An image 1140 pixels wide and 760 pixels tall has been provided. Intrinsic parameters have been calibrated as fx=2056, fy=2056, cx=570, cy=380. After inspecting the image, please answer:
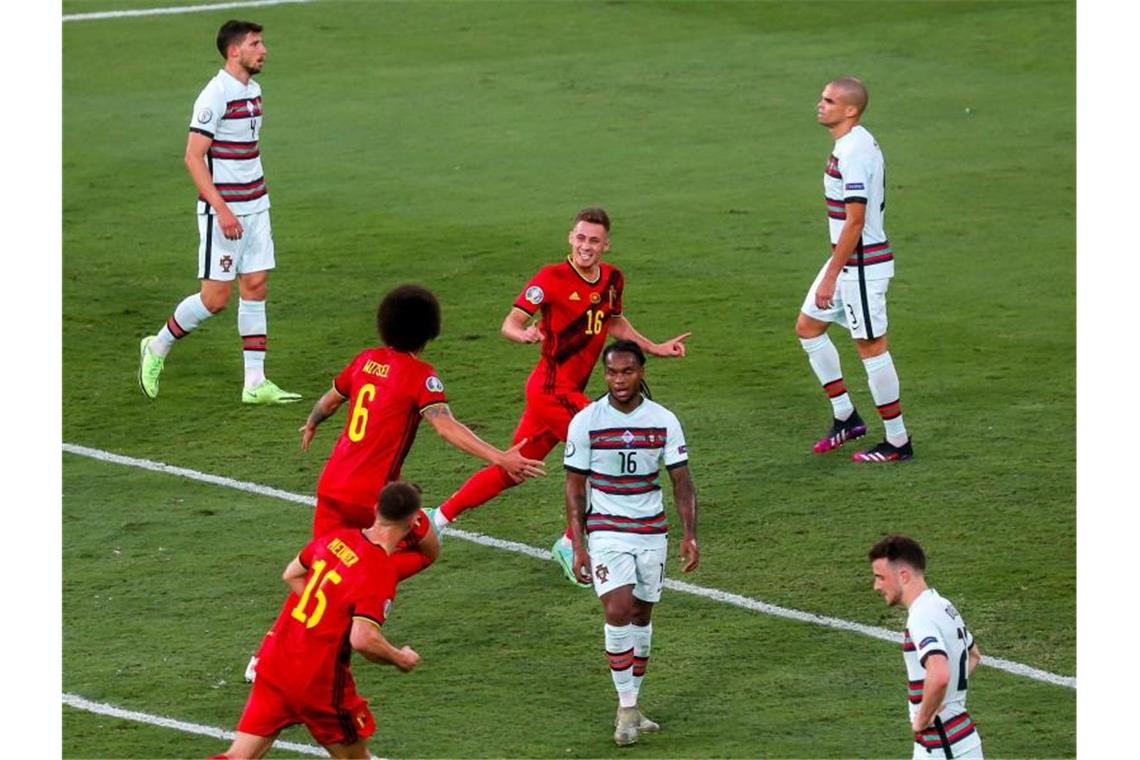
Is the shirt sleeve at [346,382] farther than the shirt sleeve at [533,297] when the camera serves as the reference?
No

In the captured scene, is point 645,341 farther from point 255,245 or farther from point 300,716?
point 255,245

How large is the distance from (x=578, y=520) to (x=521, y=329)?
179 centimetres

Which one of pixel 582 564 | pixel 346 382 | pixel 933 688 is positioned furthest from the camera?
pixel 346 382

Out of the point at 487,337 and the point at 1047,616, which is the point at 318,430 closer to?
the point at 487,337

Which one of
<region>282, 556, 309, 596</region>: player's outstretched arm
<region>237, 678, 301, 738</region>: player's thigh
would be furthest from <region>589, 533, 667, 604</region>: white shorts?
<region>237, 678, 301, 738</region>: player's thigh

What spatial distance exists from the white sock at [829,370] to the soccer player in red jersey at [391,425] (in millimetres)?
3844

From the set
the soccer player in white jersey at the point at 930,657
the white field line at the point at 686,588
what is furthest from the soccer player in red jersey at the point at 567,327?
the soccer player in white jersey at the point at 930,657

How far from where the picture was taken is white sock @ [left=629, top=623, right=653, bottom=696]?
945 cm

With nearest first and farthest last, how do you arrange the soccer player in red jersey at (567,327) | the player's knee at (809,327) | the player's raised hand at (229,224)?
the soccer player in red jersey at (567,327) → the player's knee at (809,327) → the player's raised hand at (229,224)

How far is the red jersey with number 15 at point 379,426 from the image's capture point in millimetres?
9711

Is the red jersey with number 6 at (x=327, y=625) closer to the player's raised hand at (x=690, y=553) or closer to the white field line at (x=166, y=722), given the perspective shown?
the white field line at (x=166, y=722)

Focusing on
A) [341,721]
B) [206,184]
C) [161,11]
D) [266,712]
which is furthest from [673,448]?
[161,11]

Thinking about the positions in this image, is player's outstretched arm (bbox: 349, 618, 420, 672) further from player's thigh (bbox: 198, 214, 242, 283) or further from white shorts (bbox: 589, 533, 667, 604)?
player's thigh (bbox: 198, 214, 242, 283)

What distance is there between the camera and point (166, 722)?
9578 mm
